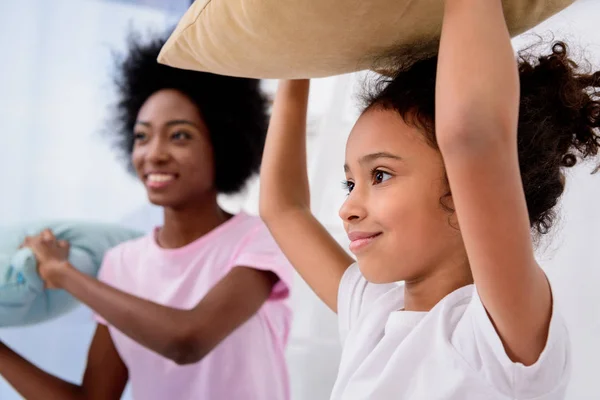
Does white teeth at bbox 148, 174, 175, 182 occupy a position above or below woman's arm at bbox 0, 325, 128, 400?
above

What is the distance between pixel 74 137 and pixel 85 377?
0.75 m

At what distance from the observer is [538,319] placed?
0.64m

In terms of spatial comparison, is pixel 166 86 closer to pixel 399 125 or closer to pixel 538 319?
pixel 399 125

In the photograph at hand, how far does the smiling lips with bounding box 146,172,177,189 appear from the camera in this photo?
5.04ft

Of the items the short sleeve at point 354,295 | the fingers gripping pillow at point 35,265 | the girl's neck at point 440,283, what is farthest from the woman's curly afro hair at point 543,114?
the fingers gripping pillow at point 35,265

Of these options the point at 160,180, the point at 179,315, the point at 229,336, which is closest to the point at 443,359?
the point at 179,315

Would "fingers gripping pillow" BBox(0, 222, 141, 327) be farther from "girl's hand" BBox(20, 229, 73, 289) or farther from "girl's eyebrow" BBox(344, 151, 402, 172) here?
"girl's eyebrow" BBox(344, 151, 402, 172)

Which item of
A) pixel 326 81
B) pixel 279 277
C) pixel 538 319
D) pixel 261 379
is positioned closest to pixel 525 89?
pixel 538 319

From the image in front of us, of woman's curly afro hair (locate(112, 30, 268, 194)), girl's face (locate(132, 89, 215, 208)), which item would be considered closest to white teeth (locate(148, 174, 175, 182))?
girl's face (locate(132, 89, 215, 208))

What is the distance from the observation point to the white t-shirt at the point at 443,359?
649mm

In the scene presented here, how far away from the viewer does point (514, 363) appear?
64 cm

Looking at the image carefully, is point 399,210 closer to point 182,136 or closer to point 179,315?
point 179,315

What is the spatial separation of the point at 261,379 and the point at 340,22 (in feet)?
3.02

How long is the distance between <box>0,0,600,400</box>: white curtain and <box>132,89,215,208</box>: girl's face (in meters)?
0.31
